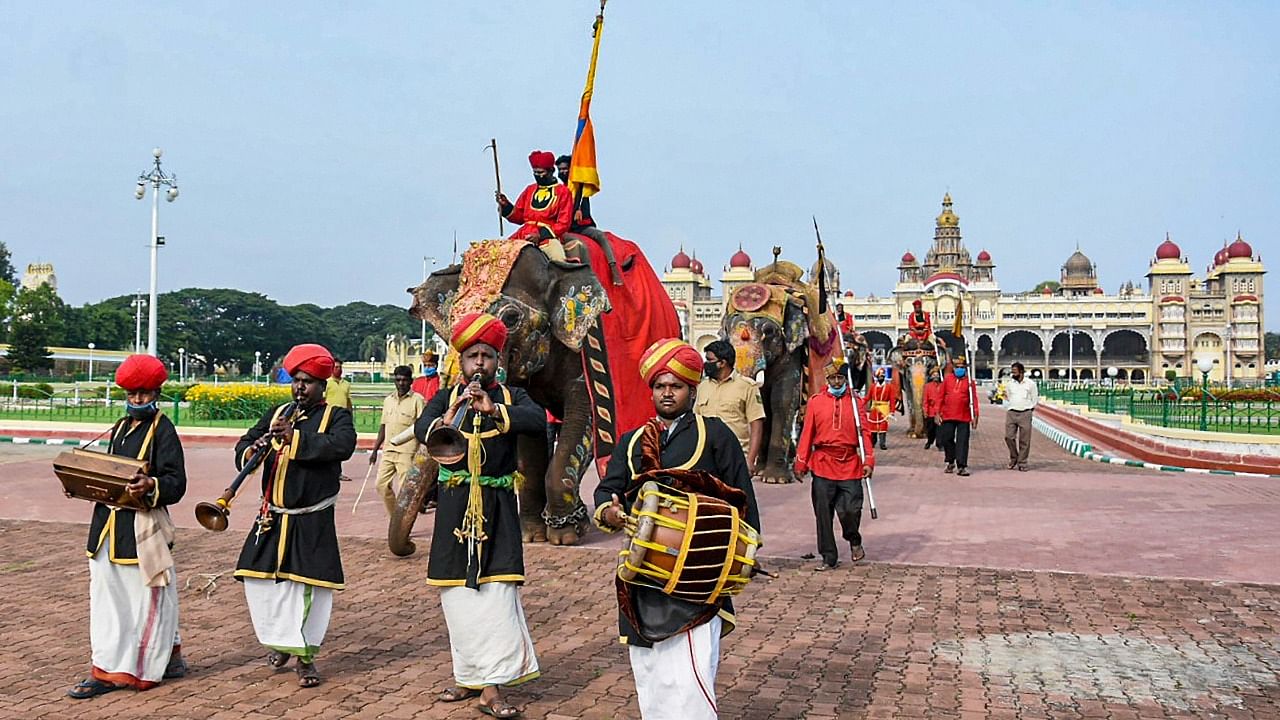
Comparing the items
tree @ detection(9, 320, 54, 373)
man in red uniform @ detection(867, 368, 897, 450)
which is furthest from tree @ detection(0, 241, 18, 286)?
man in red uniform @ detection(867, 368, 897, 450)

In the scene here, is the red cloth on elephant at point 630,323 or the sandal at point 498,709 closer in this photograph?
the sandal at point 498,709

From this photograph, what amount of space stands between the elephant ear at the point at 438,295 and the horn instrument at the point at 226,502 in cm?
362

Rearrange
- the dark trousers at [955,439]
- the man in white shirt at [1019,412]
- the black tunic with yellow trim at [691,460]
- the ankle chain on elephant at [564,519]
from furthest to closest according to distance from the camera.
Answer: the man in white shirt at [1019,412] → the dark trousers at [955,439] → the ankle chain on elephant at [564,519] → the black tunic with yellow trim at [691,460]

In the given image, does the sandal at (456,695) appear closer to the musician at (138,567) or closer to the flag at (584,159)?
the musician at (138,567)

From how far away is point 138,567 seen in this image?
4.90 m

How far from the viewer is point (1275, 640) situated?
19.2ft

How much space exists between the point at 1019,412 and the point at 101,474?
525 inches

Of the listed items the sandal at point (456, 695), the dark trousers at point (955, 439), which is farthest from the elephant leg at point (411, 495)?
the dark trousers at point (955, 439)

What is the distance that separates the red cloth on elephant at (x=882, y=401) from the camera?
686 inches

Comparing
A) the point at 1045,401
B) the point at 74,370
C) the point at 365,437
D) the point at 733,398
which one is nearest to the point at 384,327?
the point at 74,370

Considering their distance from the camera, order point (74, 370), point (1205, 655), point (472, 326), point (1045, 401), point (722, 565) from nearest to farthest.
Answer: point (722, 565), point (472, 326), point (1205, 655), point (1045, 401), point (74, 370)

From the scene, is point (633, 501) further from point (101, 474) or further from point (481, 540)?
point (101, 474)

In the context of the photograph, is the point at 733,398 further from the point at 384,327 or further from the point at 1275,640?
the point at 384,327

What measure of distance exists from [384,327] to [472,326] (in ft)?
345
